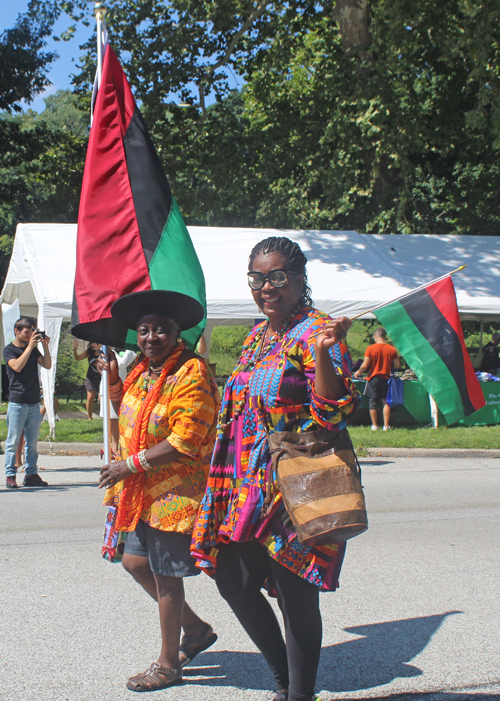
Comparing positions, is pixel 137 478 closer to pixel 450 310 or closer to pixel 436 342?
pixel 436 342

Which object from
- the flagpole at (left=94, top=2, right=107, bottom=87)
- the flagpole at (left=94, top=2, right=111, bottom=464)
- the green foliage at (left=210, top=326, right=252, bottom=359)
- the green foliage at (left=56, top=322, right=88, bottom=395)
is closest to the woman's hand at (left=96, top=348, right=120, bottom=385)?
the flagpole at (left=94, top=2, right=111, bottom=464)

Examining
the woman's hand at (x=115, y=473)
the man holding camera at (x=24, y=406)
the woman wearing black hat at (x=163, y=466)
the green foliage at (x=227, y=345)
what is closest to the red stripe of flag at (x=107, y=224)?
the woman wearing black hat at (x=163, y=466)

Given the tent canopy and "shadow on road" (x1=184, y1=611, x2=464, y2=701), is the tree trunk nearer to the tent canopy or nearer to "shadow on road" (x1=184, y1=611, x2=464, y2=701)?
the tent canopy

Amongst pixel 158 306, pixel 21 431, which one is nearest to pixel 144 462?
pixel 158 306

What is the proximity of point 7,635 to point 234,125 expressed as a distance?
57.2 ft

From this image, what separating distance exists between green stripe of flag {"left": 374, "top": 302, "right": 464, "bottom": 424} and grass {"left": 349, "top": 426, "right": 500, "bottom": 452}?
24.4 ft

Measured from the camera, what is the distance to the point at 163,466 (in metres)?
3.11

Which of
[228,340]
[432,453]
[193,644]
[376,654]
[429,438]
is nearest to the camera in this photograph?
[193,644]

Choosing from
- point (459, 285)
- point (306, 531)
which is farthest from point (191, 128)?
point (306, 531)

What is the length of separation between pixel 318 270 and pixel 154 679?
Answer: 10.5 m

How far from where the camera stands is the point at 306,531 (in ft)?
8.00

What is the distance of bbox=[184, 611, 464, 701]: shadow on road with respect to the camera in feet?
10.4

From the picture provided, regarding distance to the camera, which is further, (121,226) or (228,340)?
(228,340)

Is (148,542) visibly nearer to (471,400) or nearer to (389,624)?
(389,624)
